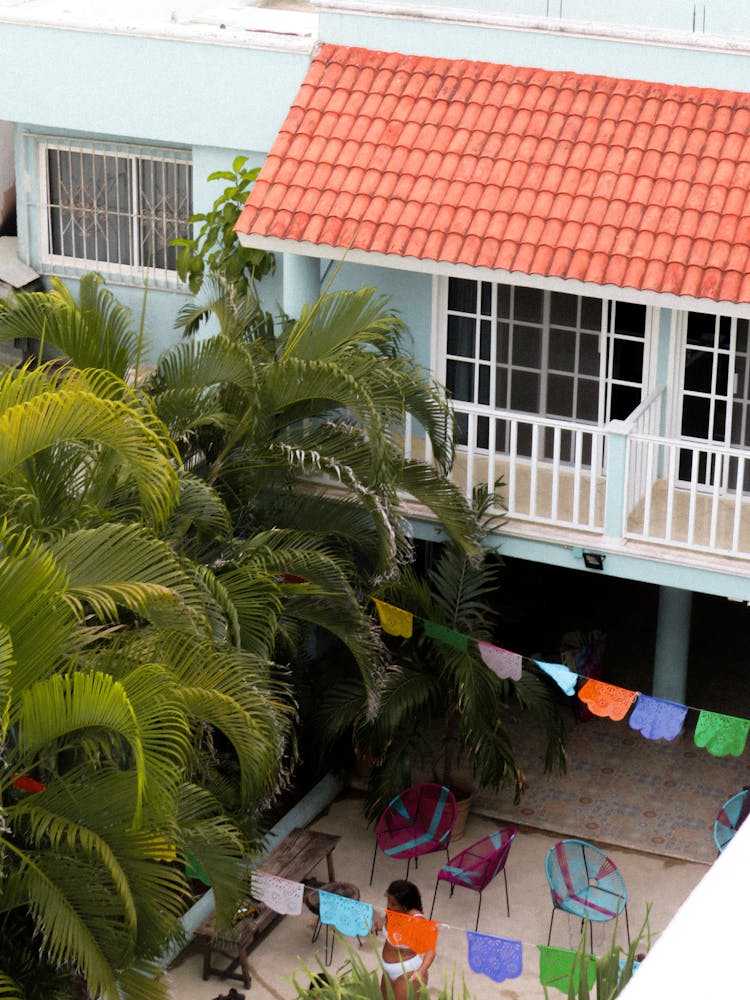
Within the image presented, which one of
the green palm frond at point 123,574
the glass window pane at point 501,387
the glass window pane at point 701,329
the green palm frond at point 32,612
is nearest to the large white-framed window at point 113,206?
the glass window pane at point 501,387

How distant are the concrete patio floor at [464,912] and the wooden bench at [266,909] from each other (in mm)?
100

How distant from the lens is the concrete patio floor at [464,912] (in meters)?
11.9

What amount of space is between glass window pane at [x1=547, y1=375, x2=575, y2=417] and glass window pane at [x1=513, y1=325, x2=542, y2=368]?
0.62 ft

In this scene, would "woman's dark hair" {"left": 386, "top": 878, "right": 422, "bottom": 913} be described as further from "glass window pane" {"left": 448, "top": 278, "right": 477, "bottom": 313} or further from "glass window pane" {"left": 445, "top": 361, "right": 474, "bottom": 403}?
"glass window pane" {"left": 448, "top": 278, "right": 477, "bottom": 313}

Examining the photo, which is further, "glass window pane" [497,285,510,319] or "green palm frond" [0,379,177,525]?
"glass window pane" [497,285,510,319]

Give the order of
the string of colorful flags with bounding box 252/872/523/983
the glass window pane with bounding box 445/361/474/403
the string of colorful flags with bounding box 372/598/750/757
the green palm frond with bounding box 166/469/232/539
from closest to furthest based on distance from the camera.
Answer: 1. the green palm frond with bounding box 166/469/232/539
2. the string of colorful flags with bounding box 252/872/523/983
3. the string of colorful flags with bounding box 372/598/750/757
4. the glass window pane with bounding box 445/361/474/403

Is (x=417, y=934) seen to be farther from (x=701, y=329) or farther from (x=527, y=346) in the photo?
(x=701, y=329)

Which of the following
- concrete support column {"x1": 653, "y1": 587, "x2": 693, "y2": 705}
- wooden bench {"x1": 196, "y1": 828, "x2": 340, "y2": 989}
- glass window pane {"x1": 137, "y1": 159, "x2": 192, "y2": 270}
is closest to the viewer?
wooden bench {"x1": 196, "y1": 828, "x2": 340, "y2": 989}

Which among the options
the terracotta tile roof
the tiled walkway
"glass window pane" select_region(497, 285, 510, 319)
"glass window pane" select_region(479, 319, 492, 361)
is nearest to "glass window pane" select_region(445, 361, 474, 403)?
"glass window pane" select_region(479, 319, 492, 361)

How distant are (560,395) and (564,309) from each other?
737mm

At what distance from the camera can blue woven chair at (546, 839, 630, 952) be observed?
12078mm

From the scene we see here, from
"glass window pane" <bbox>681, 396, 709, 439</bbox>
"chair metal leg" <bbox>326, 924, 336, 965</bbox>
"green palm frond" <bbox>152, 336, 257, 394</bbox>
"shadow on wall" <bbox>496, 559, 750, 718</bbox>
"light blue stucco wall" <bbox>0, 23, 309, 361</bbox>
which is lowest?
"chair metal leg" <bbox>326, 924, 336, 965</bbox>

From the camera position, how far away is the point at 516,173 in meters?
12.3

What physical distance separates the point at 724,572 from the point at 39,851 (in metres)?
5.79
